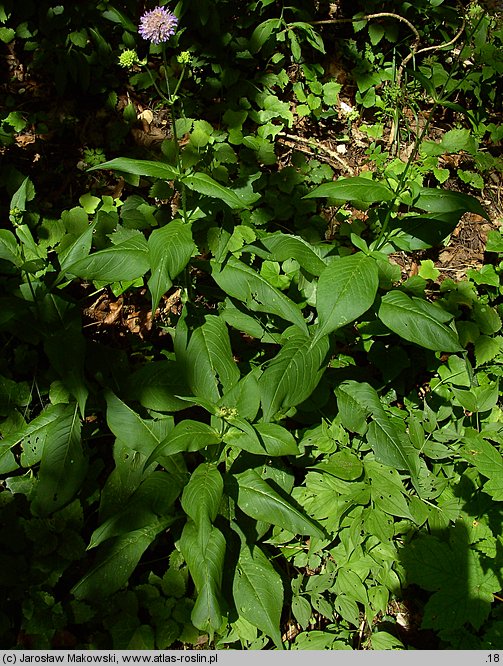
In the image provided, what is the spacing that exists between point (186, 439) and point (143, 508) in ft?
1.60

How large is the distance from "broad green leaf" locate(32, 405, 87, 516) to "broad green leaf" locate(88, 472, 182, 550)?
0.24 meters

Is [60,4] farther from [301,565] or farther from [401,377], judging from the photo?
[301,565]

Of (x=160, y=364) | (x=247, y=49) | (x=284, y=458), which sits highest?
(x=247, y=49)

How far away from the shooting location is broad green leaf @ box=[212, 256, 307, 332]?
2.53 metres

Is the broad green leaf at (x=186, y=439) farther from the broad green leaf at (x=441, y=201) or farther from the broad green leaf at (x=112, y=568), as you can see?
the broad green leaf at (x=441, y=201)

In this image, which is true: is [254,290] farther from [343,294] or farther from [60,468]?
[60,468]

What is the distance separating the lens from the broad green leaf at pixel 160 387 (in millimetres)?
2625

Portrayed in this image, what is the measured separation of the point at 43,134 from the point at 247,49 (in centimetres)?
164

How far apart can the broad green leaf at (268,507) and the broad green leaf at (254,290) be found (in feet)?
2.37

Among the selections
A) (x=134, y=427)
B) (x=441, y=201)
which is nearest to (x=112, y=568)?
(x=134, y=427)

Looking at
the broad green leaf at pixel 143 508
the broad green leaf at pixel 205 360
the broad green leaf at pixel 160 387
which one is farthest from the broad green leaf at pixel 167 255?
the broad green leaf at pixel 143 508

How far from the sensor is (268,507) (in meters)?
2.44

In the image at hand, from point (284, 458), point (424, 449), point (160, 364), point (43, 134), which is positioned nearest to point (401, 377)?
point (424, 449)

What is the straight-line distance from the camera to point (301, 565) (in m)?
2.91
